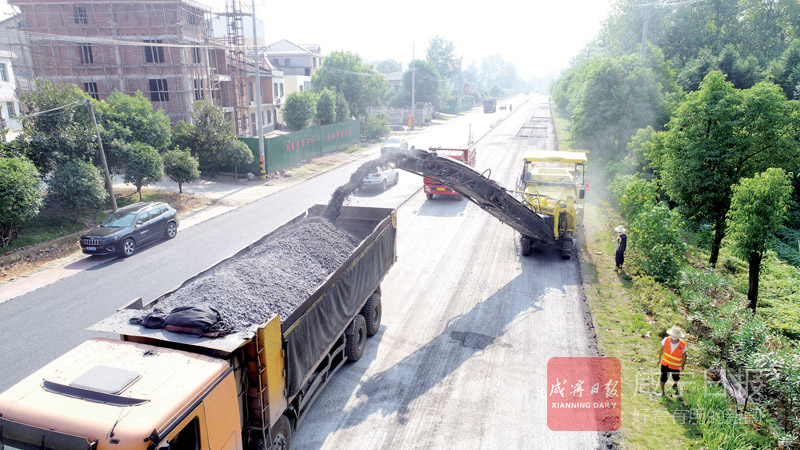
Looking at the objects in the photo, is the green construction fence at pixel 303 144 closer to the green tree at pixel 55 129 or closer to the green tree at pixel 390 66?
the green tree at pixel 55 129

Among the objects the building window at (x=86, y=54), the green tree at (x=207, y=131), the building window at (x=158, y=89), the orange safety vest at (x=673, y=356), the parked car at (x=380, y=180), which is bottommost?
the orange safety vest at (x=673, y=356)

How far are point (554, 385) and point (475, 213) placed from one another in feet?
Result: 43.4

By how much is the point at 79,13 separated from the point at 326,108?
1944 cm

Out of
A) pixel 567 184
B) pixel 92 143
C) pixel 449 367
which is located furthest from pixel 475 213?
pixel 92 143

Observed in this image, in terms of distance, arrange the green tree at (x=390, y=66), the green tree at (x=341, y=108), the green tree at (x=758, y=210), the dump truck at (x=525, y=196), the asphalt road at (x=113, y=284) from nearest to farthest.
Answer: the asphalt road at (x=113, y=284), the green tree at (x=758, y=210), the dump truck at (x=525, y=196), the green tree at (x=341, y=108), the green tree at (x=390, y=66)

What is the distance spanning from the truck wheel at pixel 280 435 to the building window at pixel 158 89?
1388 inches

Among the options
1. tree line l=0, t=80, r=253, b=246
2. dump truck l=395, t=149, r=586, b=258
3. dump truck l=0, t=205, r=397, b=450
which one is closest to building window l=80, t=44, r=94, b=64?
tree line l=0, t=80, r=253, b=246

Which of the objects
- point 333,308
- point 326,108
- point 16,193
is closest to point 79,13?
point 326,108

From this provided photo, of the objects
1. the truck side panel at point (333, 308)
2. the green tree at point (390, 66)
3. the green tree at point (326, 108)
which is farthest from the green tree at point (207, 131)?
the green tree at point (390, 66)

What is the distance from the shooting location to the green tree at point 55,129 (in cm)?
1897

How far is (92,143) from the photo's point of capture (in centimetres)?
2012

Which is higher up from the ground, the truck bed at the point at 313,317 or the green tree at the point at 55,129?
the green tree at the point at 55,129

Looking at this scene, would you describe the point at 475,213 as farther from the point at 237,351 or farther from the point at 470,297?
the point at 237,351

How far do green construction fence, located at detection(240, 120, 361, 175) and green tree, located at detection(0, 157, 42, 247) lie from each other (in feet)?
46.9
